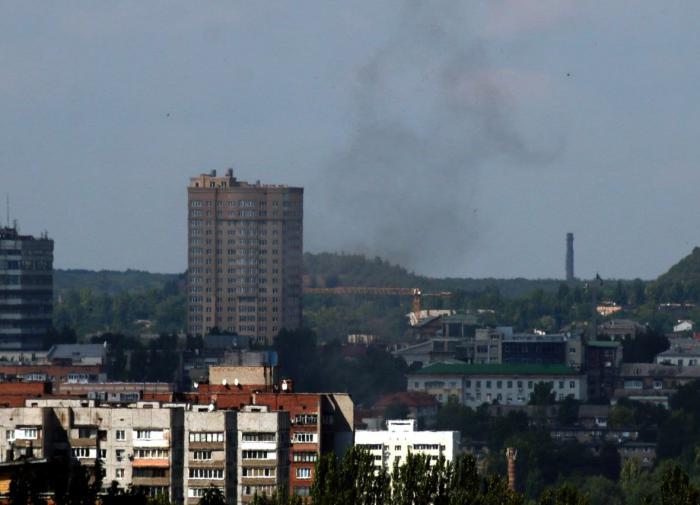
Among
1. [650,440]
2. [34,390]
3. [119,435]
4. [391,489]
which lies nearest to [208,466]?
[119,435]

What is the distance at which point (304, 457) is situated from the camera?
103 metres

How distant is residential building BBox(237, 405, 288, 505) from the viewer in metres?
96.4

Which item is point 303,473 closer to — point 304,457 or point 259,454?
point 304,457

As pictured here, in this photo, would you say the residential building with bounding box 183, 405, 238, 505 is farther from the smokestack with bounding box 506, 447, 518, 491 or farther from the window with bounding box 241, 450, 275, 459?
the smokestack with bounding box 506, 447, 518, 491

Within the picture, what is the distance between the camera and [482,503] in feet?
282

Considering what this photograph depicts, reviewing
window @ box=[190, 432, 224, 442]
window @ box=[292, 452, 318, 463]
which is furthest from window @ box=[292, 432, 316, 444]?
window @ box=[190, 432, 224, 442]

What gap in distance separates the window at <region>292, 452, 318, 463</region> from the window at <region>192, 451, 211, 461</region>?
7.16 m

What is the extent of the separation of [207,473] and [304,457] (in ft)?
25.7

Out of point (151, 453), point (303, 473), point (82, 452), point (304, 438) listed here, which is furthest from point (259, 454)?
point (304, 438)

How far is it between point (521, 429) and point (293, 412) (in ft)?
315

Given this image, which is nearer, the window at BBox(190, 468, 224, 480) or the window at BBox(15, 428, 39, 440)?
the window at BBox(15, 428, 39, 440)

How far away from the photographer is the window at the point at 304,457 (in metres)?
103

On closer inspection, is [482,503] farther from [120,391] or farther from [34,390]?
[120,391]

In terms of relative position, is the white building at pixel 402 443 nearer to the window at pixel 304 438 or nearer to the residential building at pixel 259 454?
the window at pixel 304 438
